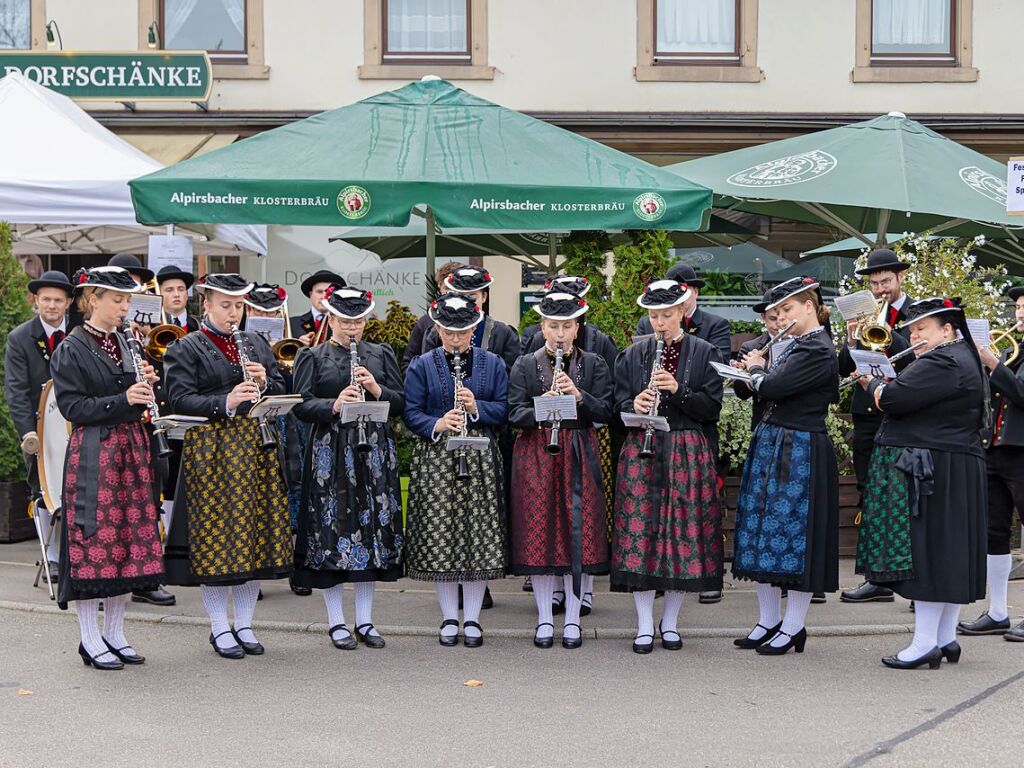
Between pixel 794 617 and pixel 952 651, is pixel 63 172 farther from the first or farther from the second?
pixel 952 651

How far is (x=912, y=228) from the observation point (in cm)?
1144

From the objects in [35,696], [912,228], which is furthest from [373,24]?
[35,696]

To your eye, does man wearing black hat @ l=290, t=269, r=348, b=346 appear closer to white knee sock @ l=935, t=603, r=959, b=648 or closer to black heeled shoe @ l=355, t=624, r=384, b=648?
black heeled shoe @ l=355, t=624, r=384, b=648

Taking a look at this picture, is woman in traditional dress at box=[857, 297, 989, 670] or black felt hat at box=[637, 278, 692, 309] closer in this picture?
woman in traditional dress at box=[857, 297, 989, 670]

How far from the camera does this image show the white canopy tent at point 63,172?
1073cm

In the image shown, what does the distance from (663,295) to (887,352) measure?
5.73 feet

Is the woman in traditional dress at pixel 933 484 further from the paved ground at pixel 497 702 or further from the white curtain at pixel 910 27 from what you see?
the white curtain at pixel 910 27

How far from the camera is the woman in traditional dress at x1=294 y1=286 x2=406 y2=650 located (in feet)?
24.7

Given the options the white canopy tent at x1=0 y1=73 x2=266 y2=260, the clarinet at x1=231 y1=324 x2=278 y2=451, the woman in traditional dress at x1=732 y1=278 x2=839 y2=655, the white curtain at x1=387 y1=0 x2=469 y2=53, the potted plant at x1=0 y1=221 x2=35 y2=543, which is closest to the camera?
the clarinet at x1=231 y1=324 x2=278 y2=451

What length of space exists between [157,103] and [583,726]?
1258 cm

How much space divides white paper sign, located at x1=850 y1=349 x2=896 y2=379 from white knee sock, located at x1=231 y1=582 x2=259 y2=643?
11.6 ft

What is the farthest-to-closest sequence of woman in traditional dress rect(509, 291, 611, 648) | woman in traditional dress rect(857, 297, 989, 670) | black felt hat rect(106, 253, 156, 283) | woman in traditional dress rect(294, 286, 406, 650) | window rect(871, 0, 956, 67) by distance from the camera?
1. window rect(871, 0, 956, 67)
2. black felt hat rect(106, 253, 156, 283)
3. woman in traditional dress rect(509, 291, 611, 648)
4. woman in traditional dress rect(294, 286, 406, 650)
5. woman in traditional dress rect(857, 297, 989, 670)

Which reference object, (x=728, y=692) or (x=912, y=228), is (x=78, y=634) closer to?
(x=728, y=692)

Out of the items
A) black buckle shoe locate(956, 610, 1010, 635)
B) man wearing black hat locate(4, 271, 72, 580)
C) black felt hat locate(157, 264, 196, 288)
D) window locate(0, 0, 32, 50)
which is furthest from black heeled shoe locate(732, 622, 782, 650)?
window locate(0, 0, 32, 50)
